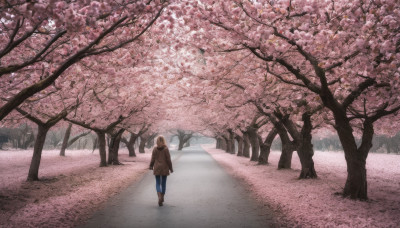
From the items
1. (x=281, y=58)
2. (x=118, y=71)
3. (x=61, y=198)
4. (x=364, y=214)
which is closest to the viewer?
(x=364, y=214)

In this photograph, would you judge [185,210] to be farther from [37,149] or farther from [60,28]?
[37,149]

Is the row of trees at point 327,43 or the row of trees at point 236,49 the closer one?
the row of trees at point 236,49

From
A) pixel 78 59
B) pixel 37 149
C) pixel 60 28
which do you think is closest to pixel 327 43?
pixel 78 59

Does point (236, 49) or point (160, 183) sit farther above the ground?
point (236, 49)

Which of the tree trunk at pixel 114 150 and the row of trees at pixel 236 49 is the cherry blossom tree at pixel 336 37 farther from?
the tree trunk at pixel 114 150

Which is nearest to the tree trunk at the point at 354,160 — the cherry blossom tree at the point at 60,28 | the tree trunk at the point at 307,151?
the tree trunk at the point at 307,151

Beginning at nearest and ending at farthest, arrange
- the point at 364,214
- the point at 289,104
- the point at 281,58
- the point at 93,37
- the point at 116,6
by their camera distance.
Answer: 1. the point at 116,6
2. the point at 93,37
3. the point at 364,214
4. the point at 281,58
5. the point at 289,104

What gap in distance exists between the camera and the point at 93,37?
6738mm

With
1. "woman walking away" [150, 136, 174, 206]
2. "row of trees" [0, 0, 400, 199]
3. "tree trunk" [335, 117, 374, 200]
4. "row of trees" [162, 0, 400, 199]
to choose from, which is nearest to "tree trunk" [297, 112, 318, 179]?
"row of trees" [0, 0, 400, 199]

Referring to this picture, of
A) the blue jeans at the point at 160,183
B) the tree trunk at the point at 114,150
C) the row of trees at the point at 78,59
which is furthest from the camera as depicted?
the tree trunk at the point at 114,150

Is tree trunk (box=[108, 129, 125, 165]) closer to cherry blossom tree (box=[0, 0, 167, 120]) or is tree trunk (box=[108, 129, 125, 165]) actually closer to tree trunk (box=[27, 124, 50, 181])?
tree trunk (box=[27, 124, 50, 181])

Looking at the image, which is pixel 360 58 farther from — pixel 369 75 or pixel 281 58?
pixel 281 58

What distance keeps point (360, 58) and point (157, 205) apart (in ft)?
23.3

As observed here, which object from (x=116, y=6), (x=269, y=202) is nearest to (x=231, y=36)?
(x=116, y=6)
